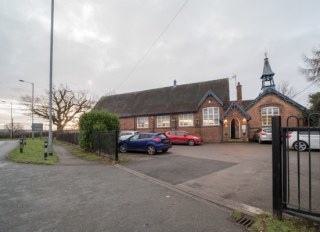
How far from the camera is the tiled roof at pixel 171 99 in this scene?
2666 cm

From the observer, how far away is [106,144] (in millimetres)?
12492

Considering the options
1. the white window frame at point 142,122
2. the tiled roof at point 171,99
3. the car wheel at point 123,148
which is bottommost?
the car wheel at point 123,148

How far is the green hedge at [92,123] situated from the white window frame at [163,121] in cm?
1285

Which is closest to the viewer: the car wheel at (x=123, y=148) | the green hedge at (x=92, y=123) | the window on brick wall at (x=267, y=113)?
the green hedge at (x=92, y=123)

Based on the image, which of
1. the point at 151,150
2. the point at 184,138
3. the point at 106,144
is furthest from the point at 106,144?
the point at 184,138

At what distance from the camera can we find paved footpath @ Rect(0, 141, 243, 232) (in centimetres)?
371

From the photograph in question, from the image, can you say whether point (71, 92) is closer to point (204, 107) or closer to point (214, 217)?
point (204, 107)

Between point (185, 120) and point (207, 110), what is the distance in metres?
3.18

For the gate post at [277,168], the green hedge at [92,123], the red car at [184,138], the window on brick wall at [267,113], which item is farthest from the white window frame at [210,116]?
the gate post at [277,168]

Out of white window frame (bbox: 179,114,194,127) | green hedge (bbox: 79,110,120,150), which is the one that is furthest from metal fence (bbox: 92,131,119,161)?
white window frame (bbox: 179,114,194,127)

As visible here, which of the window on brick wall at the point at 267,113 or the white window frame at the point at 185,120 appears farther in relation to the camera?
the white window frame at the point at 185,120

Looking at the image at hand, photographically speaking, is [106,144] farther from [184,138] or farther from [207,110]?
[207,110]

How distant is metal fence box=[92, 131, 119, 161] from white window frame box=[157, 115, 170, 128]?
1424 centimetres

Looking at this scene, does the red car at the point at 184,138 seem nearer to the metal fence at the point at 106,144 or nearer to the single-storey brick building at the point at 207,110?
the single-storey brick building at the point at 207,110
